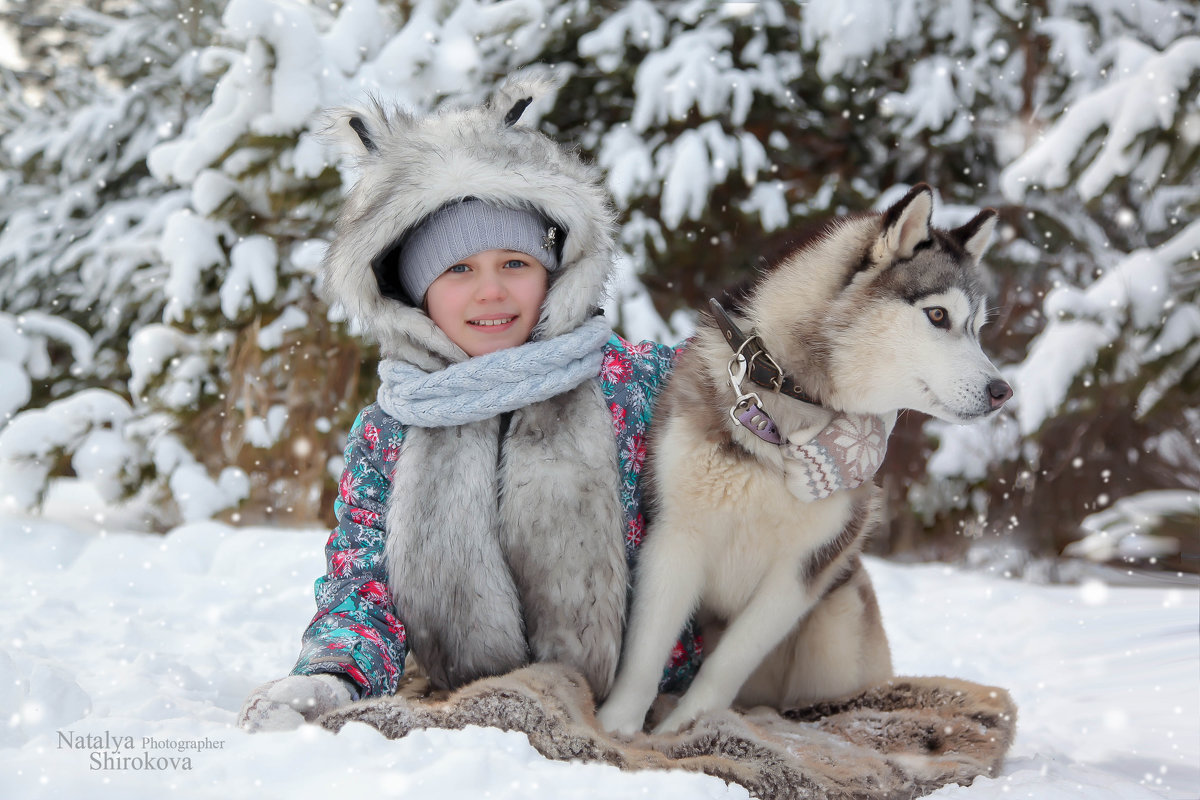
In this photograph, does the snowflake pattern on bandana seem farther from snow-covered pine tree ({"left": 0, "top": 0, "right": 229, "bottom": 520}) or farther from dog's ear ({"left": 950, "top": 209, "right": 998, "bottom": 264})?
snow-covered pine tree ({"left": 0, "top": 0, "right": 229, "bottom": 520})

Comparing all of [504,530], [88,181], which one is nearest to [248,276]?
[88,181]

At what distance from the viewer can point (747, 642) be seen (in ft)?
6.40

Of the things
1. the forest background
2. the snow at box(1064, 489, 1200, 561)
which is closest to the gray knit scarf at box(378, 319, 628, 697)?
the forest background

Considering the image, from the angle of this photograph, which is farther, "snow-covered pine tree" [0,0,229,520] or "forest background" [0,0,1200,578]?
"snow-covered pine tree" [0,0,229,520]

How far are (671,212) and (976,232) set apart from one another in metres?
2.75

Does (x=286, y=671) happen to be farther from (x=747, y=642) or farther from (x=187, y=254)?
(x=187, y=254)

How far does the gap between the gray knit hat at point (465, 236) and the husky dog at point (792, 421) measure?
20.3 inches

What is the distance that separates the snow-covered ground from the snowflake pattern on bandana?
0.89ft

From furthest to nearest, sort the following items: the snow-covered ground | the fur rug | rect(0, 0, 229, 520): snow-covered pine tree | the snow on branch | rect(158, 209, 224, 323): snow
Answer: rect(0, 0, 229, 520): snow-covered pine tree, rect(158, 209, 224, 323): snow, the snow on branch, the fur rug, the snow-covered ground

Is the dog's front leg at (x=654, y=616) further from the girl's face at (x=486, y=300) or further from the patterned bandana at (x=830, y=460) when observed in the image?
the girl's face at (x=486, y=300)

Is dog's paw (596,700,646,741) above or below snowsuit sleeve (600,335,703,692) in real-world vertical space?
below

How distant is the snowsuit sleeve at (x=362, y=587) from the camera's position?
5.70 feet

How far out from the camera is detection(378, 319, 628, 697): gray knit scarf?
1.90 m

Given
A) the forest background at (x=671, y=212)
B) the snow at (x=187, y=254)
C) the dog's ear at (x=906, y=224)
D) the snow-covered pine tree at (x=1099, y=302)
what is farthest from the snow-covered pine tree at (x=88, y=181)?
the snow-covered pine tree at (x=1099, y=302)
